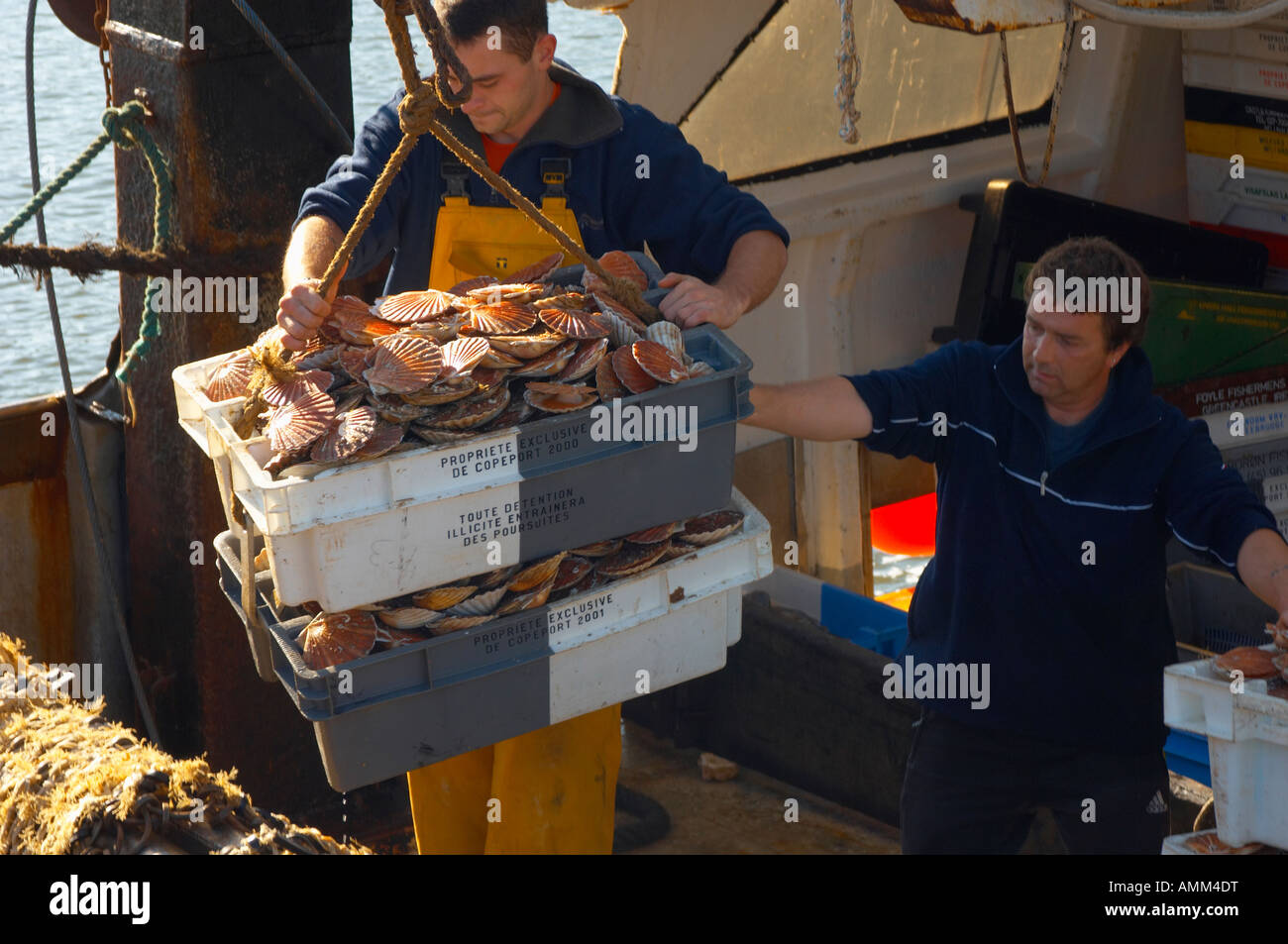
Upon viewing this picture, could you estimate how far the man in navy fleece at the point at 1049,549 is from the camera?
3.02 metres

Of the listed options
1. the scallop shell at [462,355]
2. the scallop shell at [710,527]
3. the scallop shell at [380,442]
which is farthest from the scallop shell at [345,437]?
the scallop shell at [710,527]

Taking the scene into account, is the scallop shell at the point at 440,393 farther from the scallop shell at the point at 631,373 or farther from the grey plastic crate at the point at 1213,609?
the grey plastic crate at the point at 1213,609

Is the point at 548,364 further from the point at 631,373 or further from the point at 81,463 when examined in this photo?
the point at 81,463

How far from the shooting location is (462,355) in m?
2.33

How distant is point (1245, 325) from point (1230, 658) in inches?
138

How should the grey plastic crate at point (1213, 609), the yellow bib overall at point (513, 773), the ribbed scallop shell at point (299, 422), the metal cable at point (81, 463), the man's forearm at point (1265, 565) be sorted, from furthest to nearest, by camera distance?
the grey plastic crate at point (1213, 609) < the metal cable at point (81, 463) < the yellow bib overall at point (513, 773) < the man's forearm at point (1265, 565) < the ribbed scallop shell at point (299, 422)

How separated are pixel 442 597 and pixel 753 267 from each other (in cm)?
95

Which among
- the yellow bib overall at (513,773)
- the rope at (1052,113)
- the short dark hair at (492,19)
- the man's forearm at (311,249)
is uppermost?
the short dark hair at (492,19)

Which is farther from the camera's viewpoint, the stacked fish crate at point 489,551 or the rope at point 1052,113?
the rope at point 1052,113

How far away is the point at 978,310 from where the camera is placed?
5414mm

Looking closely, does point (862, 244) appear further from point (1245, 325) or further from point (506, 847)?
point (506, 847)

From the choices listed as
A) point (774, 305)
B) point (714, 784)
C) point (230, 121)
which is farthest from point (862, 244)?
point (230, 121)

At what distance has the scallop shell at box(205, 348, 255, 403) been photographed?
2490 mm

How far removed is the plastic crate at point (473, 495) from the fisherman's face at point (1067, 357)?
2.52 ft
